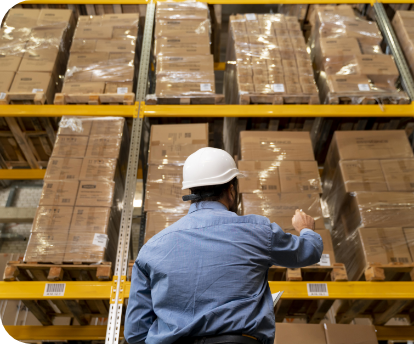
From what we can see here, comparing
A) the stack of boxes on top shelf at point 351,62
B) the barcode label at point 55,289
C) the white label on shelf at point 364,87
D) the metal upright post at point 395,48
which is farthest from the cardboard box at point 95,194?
the metal upright post at point 395,48

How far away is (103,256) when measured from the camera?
2.81m

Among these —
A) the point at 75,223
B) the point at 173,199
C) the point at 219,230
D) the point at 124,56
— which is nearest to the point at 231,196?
the point at 219,230

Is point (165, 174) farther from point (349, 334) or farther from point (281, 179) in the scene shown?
point (349, 334)

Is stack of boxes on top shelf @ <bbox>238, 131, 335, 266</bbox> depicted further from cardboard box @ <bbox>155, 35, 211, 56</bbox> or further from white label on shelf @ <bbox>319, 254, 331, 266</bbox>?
Answer: cardboard box @ <bbox>155, 35, 211, 56</bbox>

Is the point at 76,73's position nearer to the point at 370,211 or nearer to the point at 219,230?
the point at 219,230

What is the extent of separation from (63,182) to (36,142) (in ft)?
4.16

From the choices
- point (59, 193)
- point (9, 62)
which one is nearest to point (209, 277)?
point (59, 193)

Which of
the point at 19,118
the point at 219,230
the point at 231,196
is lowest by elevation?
the point at 19,118

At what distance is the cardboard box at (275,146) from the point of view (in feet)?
11.0

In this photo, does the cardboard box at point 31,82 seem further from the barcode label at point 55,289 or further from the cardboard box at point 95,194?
the barcode label at point 55,289

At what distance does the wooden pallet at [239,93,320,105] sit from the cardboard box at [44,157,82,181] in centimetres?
171

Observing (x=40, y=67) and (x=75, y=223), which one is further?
(x=40, y=67)

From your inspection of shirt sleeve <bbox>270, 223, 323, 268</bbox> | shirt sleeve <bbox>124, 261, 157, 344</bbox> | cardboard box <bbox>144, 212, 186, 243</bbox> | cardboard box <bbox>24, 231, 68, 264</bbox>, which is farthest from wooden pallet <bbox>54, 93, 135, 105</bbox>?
shirt sleeve <bbox>270, 223, 323, 268</bbox>

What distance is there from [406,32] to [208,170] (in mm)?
3573
